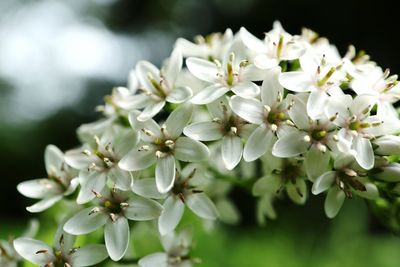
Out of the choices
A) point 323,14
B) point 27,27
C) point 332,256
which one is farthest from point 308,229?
point 27,27

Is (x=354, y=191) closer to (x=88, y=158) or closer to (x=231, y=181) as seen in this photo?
(x=231, y=181)

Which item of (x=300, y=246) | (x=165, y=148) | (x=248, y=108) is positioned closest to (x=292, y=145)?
(x=248, y=108)

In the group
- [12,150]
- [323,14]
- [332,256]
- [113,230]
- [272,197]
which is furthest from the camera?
[12,150]

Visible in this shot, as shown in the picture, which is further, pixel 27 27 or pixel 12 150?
pixel 27 27

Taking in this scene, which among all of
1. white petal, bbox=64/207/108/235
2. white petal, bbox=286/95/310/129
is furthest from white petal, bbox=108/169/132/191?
white petal, bbox=286/95/310/129

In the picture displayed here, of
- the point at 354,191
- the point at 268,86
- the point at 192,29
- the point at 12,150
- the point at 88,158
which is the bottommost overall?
the point at 12,150

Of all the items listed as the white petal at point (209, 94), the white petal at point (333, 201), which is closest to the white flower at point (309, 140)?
the white petal at point (333, 201)

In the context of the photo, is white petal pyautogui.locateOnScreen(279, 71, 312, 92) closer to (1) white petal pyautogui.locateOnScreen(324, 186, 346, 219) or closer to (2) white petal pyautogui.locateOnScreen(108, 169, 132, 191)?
(1) white petal pyautogui.locateOnScreen(324, 186, 346, 219)

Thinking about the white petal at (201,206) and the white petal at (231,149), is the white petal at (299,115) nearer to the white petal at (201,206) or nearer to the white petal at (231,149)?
the white petal at (231,149)
